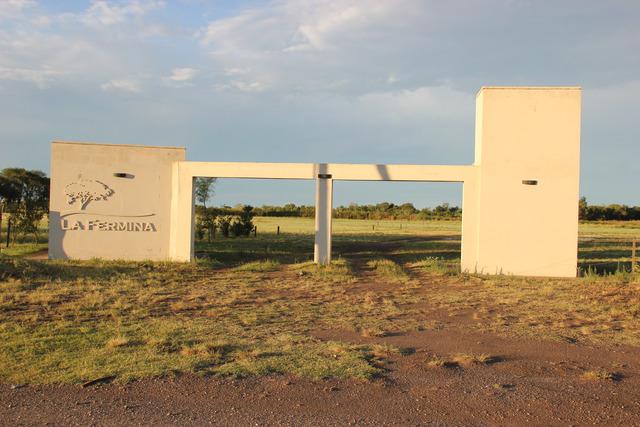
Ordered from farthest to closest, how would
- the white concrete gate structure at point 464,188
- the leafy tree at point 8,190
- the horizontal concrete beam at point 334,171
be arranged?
the leafy tree at point 8,190, the horizontal concrete beam at point 334,171, the white concrete gate structure at point 464,188

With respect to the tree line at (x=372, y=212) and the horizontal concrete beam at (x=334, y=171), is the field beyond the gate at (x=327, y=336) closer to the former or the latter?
the horizontal concrete beam at (x=334, y=171)

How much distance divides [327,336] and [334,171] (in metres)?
9.92

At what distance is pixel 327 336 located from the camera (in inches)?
332

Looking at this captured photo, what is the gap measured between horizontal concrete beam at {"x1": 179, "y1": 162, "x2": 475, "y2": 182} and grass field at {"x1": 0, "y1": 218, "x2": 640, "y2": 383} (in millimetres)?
2818

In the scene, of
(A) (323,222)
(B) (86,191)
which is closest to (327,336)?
(A) (323,222)

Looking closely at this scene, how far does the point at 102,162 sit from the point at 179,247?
12.4 feet

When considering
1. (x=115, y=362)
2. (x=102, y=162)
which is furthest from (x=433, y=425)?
(x=102, y=162)

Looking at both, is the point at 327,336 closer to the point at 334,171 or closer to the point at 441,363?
the point at 441,363

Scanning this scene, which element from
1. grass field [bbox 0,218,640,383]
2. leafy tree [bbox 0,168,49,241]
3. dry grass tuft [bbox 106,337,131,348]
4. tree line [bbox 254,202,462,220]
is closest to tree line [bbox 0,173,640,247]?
leafy tree [bbox 0,168,49,241]

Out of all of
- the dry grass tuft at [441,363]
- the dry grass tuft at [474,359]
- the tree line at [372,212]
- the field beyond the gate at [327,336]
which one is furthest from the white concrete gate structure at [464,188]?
the tree line at [372,212]

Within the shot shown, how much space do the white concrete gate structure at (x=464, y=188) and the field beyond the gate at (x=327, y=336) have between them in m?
1.68

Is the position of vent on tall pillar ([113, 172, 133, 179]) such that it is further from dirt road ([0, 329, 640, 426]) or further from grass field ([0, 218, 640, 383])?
dirt road ([0, 329, 640, 426])

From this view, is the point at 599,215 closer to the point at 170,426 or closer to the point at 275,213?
the point at 275,213

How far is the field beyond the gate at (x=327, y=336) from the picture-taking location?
6.03m
